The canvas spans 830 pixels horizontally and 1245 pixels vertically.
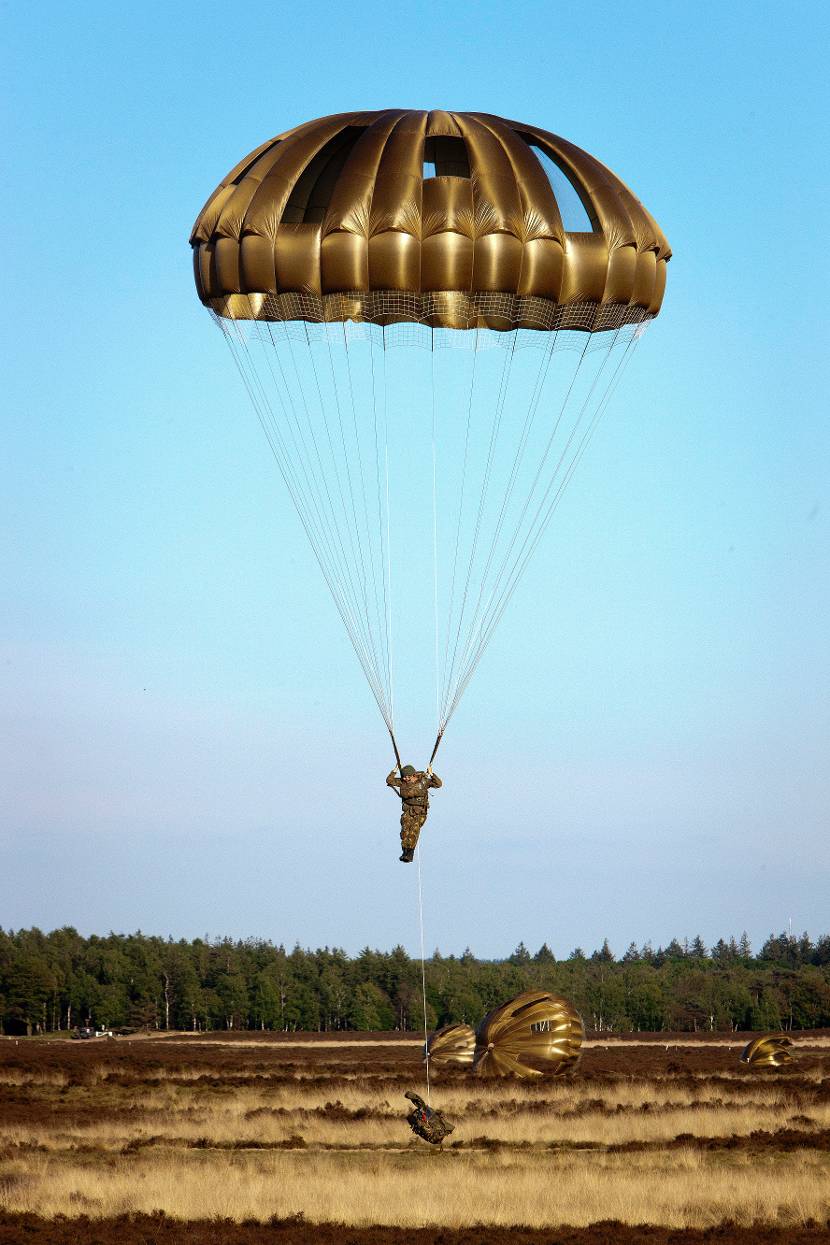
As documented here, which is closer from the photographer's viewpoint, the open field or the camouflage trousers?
the open field

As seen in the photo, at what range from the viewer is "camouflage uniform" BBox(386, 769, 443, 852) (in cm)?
2281

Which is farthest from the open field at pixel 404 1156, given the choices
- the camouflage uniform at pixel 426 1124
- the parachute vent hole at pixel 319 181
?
the parachute vent hole at pixel 319 181

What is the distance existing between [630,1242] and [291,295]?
14.1 m

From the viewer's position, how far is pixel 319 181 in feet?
80.8

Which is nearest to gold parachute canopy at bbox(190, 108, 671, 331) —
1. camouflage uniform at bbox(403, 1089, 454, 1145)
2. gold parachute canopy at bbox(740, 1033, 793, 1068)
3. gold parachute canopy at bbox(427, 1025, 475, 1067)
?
camouflage uniform at bbox(403, 1089, 454, 1145)

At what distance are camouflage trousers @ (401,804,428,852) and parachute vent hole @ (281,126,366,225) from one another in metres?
8.90

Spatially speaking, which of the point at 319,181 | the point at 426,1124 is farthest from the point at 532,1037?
the point at 319,181

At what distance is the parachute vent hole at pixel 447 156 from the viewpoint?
24.3 m

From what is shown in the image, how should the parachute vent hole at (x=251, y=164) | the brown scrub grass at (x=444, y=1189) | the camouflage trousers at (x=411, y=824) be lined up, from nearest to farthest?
the brown scrub grass at (x=444, y=1189) → the camouflage trousers at (x=411, y=824) → the parachute vent hole at (x=251, y=164)

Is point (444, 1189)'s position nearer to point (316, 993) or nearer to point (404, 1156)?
point (404, 1156)

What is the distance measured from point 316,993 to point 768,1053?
7289 cm

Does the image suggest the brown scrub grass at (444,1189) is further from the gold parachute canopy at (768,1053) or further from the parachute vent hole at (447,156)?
the gold parachute canopy at (768,1053)

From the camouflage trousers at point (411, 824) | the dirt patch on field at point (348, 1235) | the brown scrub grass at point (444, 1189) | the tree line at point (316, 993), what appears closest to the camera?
the dirt patch on field at point (348, 1235)

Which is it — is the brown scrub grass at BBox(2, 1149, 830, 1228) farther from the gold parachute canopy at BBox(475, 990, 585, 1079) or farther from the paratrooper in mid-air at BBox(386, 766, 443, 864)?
the gold parachute canopy at BBox(475, 990, 585, 1079)
